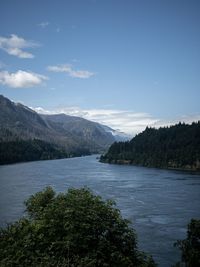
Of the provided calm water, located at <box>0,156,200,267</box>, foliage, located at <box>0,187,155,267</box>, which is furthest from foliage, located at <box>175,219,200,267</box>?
calm water, located at <box>0,156,200,267</box>

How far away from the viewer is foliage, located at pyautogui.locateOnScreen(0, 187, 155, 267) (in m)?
24.0

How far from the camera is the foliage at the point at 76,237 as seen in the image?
24016 millimetres

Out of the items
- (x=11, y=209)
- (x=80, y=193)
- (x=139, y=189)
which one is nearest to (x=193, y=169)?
(x=139, y=189)

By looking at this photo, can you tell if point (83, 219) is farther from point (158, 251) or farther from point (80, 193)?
point (158, 251)

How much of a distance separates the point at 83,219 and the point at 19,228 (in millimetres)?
6143

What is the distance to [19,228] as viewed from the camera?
29.3 m

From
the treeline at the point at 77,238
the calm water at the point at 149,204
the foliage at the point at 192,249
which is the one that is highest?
the treeline at the point at 77,238

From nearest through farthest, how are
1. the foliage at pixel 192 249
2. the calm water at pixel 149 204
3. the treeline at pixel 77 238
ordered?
the treeline at pixel 77 238, the foliage at pixel 192 249, the calm water at pixel 149 204

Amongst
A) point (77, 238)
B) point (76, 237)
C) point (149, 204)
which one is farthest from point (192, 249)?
point (149, 204)

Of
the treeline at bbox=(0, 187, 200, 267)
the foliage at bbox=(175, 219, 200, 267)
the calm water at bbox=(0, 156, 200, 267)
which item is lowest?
the calm water at bbox=(0, 156, 200, 267)

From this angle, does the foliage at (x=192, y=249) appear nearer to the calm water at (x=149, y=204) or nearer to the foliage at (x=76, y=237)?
the foliage at (x=76, y=237)

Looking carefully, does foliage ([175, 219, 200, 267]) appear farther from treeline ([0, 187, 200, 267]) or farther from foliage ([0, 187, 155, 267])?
foliage ([0, 187, 155, 267])

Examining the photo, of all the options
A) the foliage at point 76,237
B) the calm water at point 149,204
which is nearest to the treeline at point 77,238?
the foliage at point 76,237

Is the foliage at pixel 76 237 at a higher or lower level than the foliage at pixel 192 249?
higher
